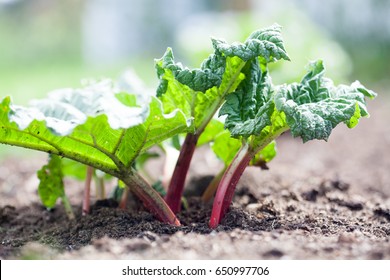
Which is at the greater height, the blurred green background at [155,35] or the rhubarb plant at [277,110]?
the blurred green background at [155,35]

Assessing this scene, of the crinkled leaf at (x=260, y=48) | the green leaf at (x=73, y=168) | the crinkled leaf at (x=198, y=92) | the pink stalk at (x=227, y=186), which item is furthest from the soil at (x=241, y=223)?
the crinkled leaf at (x=260, y=48)

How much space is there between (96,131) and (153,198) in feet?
1.24

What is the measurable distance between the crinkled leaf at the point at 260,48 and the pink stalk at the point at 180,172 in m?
0.39

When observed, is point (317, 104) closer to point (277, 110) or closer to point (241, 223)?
point (277, 110)

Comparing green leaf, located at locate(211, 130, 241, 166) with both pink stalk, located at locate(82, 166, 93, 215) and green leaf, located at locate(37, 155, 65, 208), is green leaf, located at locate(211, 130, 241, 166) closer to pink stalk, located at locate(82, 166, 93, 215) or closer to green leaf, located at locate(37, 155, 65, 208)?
pink stalk, located at locate(82, 166, 93, 215)

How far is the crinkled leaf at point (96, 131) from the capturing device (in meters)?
1.82

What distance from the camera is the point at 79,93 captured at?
237 centimetres

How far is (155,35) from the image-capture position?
1178cm

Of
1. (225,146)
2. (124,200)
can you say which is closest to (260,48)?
(225,146)

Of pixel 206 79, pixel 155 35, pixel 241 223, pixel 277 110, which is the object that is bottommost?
pixel 241 223

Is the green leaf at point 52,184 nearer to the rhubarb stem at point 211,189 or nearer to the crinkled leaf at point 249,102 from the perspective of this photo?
the rhubarb stem at point 211,189

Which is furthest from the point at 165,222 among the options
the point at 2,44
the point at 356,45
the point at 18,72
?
the point at 2,44

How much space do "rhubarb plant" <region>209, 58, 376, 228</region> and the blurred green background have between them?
3170mm
